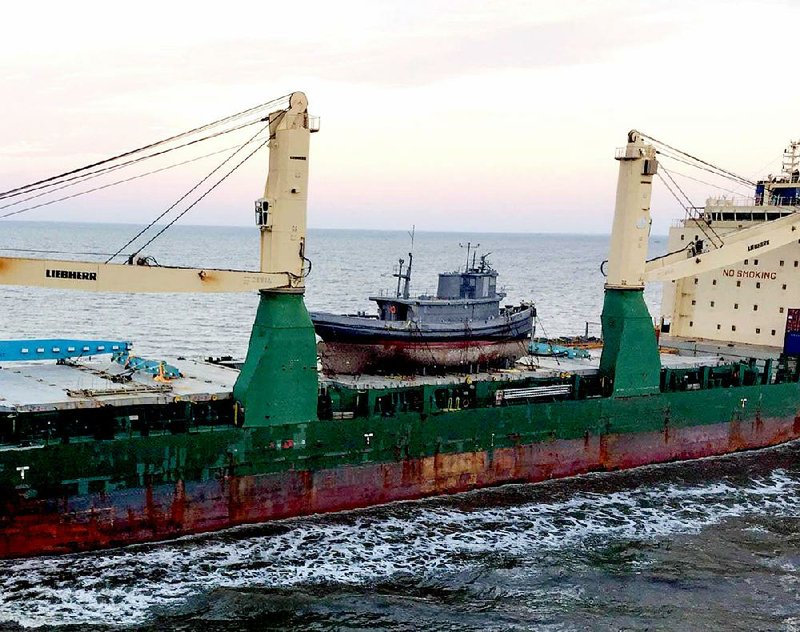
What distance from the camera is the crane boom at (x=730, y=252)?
31125 millimetres

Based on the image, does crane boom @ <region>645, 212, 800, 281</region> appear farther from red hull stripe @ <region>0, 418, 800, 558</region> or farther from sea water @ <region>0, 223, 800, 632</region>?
sea water @ <region>0, 223, 800, 632</region>

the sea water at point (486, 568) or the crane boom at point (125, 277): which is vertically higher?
the crane boom at point (125, 277)

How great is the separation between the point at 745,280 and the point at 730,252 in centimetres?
750

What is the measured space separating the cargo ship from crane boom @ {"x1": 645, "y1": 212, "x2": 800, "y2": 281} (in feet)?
0.27

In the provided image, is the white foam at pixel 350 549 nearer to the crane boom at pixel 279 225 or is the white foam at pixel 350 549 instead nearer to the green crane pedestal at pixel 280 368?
the green crane pedestal at pixel 280 368

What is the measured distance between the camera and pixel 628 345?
1195 inches

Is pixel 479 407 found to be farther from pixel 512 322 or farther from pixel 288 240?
pixel 288 240

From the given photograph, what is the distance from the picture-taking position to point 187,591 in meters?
19.7

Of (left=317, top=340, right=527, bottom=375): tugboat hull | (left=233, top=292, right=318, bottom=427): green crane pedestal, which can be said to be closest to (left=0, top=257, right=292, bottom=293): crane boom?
(left=233, top=292, right=318, bottom=427): green crane pedestal

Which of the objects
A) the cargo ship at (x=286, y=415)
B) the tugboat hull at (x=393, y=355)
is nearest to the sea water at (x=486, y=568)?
the cargo ship at (x=286, y=415)

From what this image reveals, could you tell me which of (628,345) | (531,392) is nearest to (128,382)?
(531,392)

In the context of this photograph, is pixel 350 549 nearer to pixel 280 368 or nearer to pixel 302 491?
pixel 302 491

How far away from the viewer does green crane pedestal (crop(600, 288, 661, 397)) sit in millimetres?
30297

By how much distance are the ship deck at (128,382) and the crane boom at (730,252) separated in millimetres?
4315
